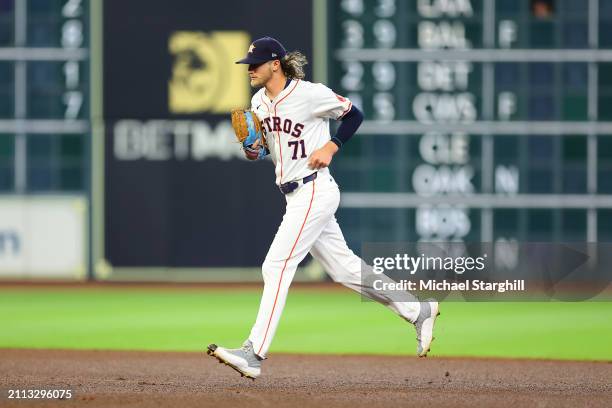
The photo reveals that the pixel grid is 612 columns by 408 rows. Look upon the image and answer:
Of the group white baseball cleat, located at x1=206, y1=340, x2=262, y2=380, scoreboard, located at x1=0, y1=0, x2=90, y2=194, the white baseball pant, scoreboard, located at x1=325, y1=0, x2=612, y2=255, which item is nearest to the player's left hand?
the white baseball pant

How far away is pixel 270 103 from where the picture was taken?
6.61 m

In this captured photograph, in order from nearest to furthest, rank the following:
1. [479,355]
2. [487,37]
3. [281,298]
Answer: [281,298] → [479,355] → [487,37]

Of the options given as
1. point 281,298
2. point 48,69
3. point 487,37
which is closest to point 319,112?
point 281,298

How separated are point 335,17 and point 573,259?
4.06m

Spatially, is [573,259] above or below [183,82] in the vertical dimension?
below

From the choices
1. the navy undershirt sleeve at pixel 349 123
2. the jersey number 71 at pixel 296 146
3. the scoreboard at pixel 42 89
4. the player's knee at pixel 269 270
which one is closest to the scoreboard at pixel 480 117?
the scoreboard at pixel 42 89

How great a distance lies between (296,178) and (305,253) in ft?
1.29

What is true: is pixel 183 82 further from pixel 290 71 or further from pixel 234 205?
pixel 290 71

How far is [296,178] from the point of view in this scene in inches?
258

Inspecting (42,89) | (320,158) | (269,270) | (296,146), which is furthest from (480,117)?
→ (269,270)

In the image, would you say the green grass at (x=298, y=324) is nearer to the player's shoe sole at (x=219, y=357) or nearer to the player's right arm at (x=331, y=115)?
the player's right arm at (x=331, y=115)

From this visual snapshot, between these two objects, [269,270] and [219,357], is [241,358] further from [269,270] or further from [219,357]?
[269,270]

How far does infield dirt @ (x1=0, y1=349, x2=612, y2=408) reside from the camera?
604cm

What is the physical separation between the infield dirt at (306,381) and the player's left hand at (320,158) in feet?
3.80
